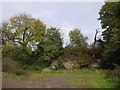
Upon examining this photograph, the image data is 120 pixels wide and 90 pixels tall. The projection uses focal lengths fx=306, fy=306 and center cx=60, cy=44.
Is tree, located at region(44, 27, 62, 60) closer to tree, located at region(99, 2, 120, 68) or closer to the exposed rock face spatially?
the exposed rock face

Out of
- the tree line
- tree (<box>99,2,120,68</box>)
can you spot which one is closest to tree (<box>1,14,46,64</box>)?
the tree line

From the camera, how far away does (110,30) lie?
90.2ft

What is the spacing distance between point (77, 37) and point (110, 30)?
5175 mm

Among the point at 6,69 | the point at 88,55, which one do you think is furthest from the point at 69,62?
the point at 6,69

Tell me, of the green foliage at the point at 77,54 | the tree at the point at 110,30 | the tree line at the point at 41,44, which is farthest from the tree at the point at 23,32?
the tree at the point at 110,30

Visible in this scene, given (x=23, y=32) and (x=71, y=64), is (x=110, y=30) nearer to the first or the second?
(x=71, y=64)

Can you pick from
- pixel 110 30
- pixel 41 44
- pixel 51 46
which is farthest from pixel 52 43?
pixel 110 30

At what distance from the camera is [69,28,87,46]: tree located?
31.7 metres

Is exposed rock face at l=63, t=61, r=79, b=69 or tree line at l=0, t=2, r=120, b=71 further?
tree line at l=0, t=2, r=120, b=71

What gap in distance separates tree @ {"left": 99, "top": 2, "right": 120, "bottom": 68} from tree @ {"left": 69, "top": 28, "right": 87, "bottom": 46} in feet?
9.55

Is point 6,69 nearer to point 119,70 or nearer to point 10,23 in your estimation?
point 119,70

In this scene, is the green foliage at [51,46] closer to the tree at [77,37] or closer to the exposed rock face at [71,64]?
the tree at [77,37]

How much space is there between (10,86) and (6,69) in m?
6.89

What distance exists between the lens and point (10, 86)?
13.8 m
